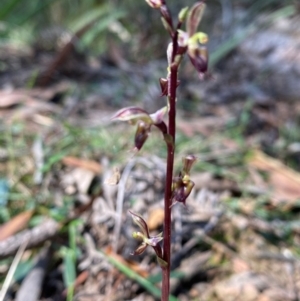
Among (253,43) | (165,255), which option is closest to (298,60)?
(253,43)

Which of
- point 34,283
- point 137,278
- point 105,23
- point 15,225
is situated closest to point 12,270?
point 34,283

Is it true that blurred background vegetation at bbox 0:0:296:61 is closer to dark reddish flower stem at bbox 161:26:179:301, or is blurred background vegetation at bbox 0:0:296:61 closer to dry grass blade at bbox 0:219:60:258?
dry grass blade at bbox 0:219:60:258

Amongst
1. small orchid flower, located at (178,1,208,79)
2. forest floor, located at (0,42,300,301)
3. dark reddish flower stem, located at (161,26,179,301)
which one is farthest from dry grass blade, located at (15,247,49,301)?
small orchid flower, located at (178,1,208,79)

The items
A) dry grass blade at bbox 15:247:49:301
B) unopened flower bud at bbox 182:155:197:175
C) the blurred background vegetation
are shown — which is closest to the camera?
unopened flower bud at bbox 182:155:197:175

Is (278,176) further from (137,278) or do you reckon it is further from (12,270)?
(12,270)

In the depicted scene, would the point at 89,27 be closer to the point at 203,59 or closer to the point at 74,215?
the point at 74,215

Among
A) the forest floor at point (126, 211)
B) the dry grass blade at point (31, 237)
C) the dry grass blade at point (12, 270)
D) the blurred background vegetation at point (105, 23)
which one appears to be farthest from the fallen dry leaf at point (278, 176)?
the blurred background vegetation at point (105, 23)
